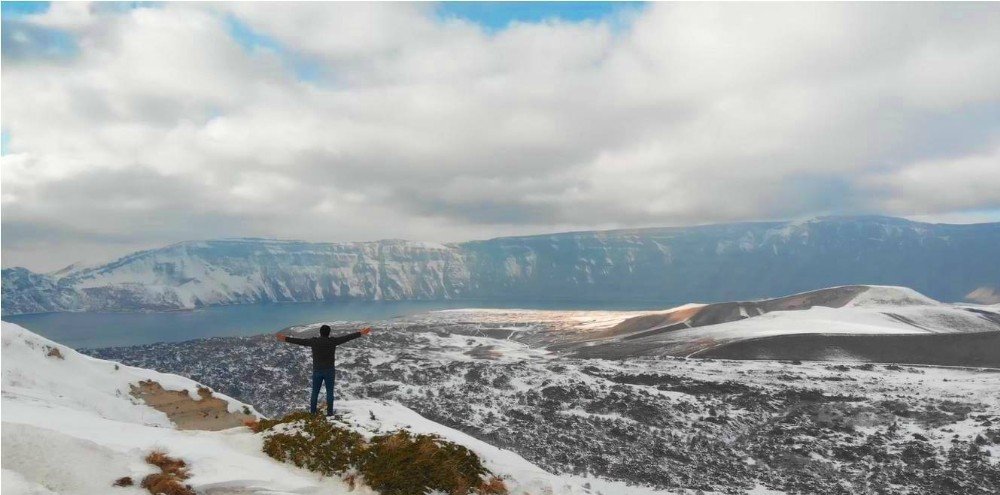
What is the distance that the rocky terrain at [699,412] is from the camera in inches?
990

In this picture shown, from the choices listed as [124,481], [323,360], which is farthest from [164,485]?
[323,360]

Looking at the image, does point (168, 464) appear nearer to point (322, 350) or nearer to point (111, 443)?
point (111, 443)

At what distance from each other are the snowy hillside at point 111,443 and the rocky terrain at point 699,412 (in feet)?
43.1

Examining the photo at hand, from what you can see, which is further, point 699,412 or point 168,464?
point 699,412

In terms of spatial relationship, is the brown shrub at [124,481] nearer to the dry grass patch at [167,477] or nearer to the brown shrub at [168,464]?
the dry grass patch at [167,477]

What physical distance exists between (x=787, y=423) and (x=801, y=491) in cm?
1131

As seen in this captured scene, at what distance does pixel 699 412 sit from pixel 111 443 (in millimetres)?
34127

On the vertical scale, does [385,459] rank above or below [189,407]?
above

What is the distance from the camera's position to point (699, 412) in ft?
116

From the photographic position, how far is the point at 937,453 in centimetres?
2719

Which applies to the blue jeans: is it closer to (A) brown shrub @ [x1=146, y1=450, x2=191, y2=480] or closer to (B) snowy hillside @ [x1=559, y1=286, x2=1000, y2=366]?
(A) brown shrub @ [x1=146, y1=450, x2=191, y2=480]

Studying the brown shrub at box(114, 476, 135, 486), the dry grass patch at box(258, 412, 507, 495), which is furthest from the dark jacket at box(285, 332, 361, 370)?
the brown shrub at box(114, 476, 135, 486)

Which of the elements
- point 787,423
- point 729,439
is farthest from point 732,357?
point 729,439

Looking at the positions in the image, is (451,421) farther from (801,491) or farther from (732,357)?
(732,357)
